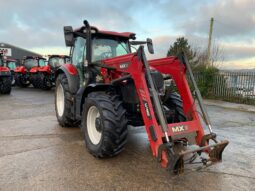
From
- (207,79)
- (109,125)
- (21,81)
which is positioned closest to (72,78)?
(109,125)

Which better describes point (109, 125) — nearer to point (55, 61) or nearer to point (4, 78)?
point (4, 78)

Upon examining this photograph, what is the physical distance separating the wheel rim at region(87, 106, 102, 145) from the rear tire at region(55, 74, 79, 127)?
51.8 inches

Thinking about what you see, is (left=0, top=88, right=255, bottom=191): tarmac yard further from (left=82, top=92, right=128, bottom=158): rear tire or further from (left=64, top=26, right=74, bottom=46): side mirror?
(left=64, top=26, right=74, bottom=46): side mirror

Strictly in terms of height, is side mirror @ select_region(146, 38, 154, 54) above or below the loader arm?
above

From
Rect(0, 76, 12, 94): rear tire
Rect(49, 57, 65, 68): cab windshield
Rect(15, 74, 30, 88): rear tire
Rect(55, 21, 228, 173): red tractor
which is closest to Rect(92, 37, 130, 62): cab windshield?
Rect(55, 21, 228, 173): red tractor

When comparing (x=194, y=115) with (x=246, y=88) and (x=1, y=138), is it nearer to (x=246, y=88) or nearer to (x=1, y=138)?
(x=1, y=138)

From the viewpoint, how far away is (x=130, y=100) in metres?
4.46

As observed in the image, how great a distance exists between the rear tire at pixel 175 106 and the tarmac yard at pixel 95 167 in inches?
29.7

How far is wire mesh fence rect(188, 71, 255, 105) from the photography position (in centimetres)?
1250

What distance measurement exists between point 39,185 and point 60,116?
330 cm

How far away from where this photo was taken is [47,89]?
17.2m

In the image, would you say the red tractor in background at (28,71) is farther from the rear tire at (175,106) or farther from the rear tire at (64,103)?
the rear tire at (175,106)

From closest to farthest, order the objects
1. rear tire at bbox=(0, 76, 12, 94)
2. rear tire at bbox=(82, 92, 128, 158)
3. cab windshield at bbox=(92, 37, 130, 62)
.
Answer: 1. rear tire at bbox=(82, 92, 128, 158)
2. cab windshield at bbox=(92, 37, 130, 62)
3. rear tire at bbox=(0, 76, 12, 94)

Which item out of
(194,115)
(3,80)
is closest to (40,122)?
(194,115)
